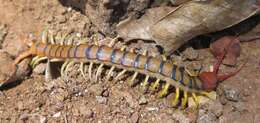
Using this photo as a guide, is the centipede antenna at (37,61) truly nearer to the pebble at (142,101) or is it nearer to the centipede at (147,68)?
the centipede at (147,68)

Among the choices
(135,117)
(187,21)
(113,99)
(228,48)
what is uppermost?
(187,21)

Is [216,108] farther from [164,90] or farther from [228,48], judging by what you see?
[228,48]

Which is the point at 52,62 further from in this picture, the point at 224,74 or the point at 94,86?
the point at 224,74

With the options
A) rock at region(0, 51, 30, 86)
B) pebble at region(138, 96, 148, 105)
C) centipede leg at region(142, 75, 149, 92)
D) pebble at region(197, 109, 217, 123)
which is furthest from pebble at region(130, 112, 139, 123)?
rock at region(0, 51, 30, 86)

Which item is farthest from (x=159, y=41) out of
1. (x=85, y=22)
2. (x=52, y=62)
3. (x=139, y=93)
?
(x=52, y=62)

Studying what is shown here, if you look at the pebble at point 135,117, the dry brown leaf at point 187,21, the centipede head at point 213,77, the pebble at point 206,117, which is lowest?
the pebble at point 135,117

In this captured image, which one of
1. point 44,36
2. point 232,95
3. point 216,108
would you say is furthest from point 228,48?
point 44,36

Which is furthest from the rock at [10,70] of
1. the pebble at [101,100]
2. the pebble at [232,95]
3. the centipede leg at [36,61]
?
the pebble at [232,95]
